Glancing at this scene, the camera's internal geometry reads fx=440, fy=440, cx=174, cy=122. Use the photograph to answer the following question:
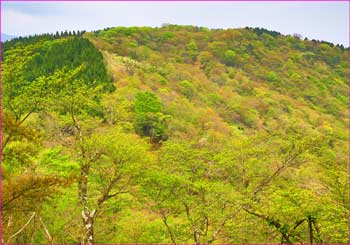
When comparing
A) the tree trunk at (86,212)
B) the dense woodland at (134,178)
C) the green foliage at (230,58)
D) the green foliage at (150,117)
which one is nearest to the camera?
the dense woodland at (134,178)

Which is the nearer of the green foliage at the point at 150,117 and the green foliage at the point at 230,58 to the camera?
the green foliage at the point at 150,117

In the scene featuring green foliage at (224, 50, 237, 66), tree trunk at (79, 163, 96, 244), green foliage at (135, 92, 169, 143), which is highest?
green foliage at (224, 50, 237, 66)

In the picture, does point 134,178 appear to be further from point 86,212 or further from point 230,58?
point 230,58

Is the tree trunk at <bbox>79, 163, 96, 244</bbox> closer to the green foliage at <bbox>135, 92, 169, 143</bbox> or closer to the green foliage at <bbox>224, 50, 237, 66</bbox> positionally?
the green foliage at <bbox>135, 92, 169, 143</bbox>

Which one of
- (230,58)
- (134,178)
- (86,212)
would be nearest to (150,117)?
(134,178)

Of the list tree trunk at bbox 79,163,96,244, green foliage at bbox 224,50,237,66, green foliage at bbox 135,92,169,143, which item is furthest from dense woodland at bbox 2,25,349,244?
green foliage at bbox 224,50,237,66

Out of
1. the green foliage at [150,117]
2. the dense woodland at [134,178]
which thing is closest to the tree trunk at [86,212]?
the dense woodland at [134,178]

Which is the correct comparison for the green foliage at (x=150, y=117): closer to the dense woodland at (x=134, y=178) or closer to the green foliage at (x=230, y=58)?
the dense woodland at (x=134, y=178)


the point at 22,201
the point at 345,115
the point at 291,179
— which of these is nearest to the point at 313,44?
the point at 345,115

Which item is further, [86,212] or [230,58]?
[230,58]

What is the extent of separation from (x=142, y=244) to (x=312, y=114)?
55823 mm

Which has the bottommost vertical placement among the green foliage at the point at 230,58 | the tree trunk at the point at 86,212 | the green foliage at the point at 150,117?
the green foliage at the point at 150,117

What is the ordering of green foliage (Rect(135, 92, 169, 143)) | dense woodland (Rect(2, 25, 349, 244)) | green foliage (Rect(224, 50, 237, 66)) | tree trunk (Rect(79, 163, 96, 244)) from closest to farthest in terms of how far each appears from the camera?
dense woodland (Rect(2, 25, 349, 244)) → tree trunk (Rect(79, 163, 96, 244)) → green foliage (Rect(135, 92, 169, 143)) → green foliage (Rect(224, 50, 237, 66))

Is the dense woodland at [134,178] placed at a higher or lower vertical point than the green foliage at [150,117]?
higher
